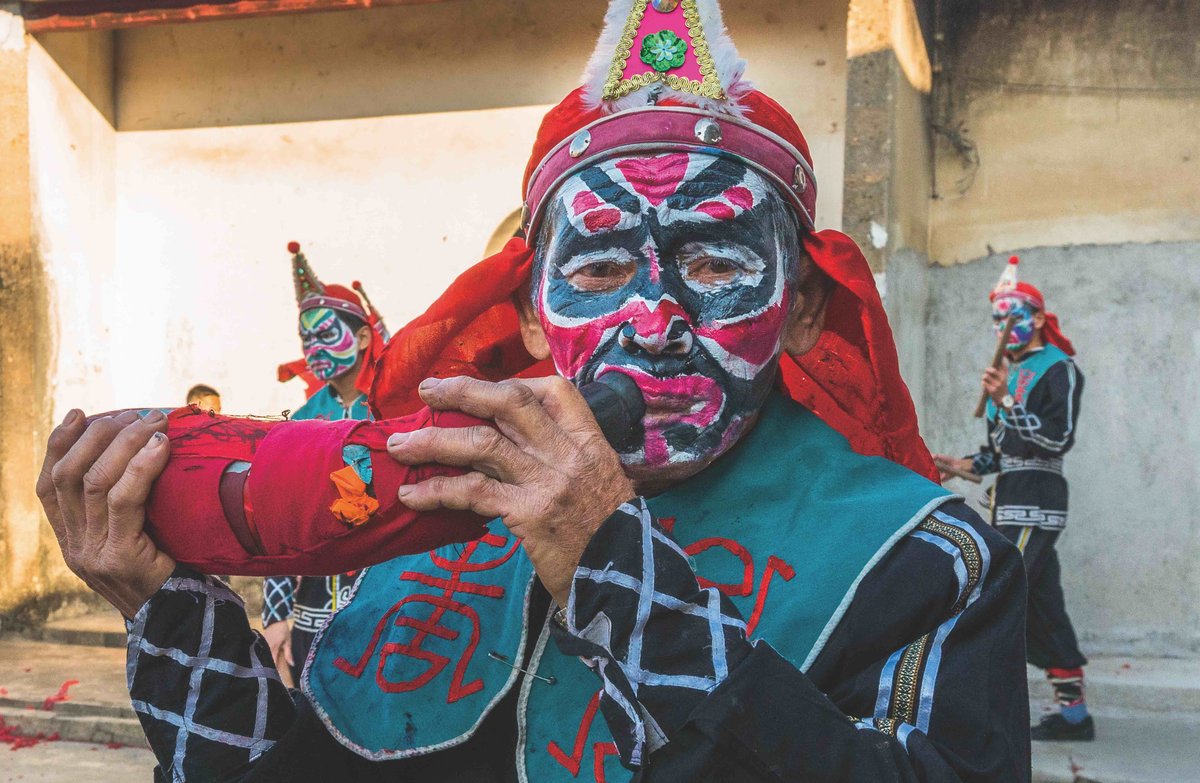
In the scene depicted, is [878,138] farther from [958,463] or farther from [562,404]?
[562,404]

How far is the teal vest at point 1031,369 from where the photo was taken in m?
6.43

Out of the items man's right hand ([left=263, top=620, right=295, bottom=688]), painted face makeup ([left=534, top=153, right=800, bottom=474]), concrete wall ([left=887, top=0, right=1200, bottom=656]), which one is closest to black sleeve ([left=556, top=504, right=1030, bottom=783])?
painted face makeup ([left=534, top=153, right=800, bottom=474])

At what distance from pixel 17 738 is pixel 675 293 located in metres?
6.20

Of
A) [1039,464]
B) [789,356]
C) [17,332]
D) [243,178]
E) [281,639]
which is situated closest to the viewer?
[789,356]

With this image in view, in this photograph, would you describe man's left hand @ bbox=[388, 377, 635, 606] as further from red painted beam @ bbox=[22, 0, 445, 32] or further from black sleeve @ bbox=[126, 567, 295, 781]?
red painted beam @ bbox=[22, 0, 445, 32]

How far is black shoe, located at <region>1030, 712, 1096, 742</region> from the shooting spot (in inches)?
235

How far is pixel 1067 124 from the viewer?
294 inches

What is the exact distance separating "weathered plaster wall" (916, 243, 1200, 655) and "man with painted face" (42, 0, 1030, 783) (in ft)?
18.9

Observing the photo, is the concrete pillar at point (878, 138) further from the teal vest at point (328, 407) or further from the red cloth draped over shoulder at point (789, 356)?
the red cloth draped over shoulder at point (789, 356)

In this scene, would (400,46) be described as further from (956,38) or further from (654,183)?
(654,183)

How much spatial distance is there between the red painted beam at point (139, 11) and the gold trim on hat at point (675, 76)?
239 inches

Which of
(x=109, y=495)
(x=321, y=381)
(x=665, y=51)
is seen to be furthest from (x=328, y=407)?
(x=109, y=495)

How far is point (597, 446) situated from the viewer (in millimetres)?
1429

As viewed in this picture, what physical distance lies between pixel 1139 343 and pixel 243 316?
230 inches
